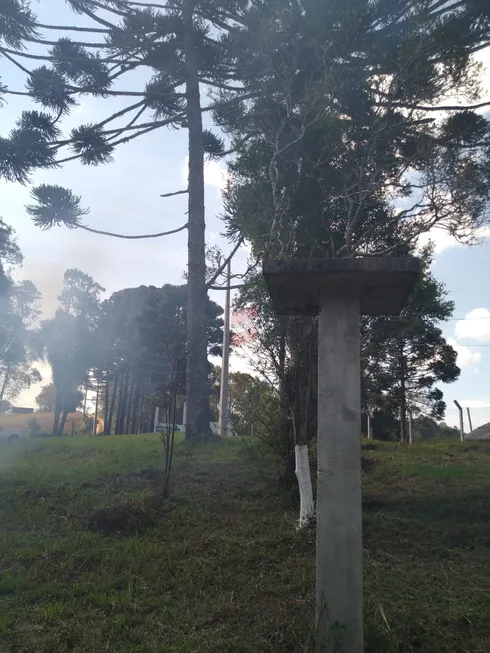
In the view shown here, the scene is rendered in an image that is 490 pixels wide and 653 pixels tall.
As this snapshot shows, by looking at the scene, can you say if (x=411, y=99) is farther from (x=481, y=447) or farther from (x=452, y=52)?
(x=481, y=447)

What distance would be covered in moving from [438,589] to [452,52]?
7.17m

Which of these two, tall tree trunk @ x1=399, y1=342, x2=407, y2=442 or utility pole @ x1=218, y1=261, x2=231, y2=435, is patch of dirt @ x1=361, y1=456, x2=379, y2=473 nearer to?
utility pole @ x1=218, y1=261, x2=231, y2=435

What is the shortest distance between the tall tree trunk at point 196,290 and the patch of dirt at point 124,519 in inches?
200

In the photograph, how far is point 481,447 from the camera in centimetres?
1139

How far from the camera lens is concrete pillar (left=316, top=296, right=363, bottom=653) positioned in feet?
9.69

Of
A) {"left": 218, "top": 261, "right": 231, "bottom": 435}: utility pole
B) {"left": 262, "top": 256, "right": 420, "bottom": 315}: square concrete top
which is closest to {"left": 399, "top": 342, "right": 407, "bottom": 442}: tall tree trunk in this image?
{"left": 218, "top": 261, "right": 231, "bottom": 435}: utility pole

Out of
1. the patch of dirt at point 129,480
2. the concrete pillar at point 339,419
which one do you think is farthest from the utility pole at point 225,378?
the concrete pillar at point 339,419

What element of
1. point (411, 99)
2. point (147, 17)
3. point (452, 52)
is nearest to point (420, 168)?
point (411, 99)

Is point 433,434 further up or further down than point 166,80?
further down

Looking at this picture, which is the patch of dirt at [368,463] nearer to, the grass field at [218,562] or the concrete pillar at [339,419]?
the grass field at [218,562]

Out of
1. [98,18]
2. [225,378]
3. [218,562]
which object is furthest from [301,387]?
[98,18]

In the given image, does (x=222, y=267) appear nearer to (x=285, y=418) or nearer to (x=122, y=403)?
(x=285, y=418)

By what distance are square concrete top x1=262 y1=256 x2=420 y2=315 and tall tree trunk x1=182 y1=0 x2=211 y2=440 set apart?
7.46 metres

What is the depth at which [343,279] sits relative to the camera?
10.6 feet
